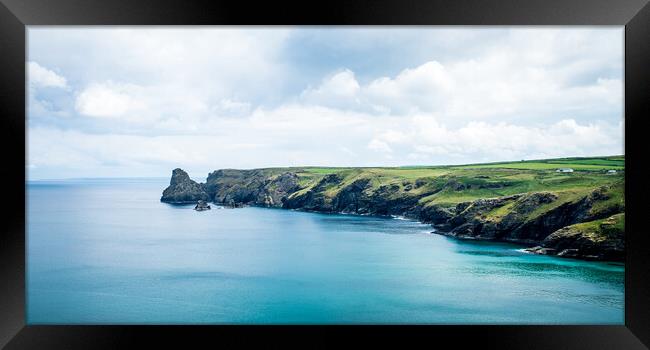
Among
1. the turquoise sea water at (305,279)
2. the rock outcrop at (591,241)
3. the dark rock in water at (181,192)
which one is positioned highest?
the dark rock in water at (181,192)

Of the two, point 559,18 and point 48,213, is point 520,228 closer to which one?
point 559,18

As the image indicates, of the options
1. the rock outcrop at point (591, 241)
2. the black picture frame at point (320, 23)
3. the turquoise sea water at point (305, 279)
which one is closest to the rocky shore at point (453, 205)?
the rock outcrop at point (591, 241)

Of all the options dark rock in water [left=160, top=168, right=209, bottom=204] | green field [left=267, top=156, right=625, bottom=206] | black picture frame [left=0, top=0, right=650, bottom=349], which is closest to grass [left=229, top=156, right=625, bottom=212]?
green field [left=267, top=156, right=625, bottom=206]

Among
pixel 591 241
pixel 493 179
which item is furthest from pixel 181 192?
pixel 591 241

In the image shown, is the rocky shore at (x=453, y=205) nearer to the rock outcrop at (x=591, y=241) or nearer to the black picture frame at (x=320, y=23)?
the rock outcrop at (x=591, y=241)

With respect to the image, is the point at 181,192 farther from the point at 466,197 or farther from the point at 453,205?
the point at 466,197

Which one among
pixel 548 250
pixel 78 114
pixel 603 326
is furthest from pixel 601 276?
pixel 78 114
